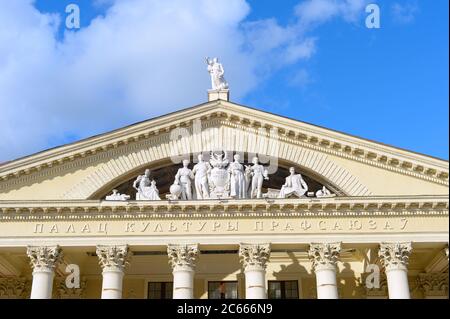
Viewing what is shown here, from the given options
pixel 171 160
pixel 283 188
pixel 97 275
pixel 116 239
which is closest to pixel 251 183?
pixel 283 188

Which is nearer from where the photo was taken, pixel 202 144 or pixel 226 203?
pixel 226 203

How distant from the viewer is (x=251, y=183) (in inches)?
1032

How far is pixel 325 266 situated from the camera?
2477 cm

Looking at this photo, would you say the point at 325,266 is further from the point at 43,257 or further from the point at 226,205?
the point at 43,257

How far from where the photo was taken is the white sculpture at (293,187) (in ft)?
84.6

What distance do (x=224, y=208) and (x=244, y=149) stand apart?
3.20 metres

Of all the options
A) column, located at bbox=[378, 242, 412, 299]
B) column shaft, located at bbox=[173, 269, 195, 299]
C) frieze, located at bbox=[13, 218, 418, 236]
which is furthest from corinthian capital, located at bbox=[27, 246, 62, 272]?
column, located at bbox=[378, 242, 412, 299]

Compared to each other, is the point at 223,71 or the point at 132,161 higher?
the point at 223,71

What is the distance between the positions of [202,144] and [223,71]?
469cm

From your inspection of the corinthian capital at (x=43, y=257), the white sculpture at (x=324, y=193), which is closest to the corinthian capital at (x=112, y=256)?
the corinthian capital at (x=43, y=257)

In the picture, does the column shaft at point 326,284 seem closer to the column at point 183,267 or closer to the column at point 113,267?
the column at point 183,267

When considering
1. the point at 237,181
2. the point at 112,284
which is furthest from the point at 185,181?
the point at 112,284

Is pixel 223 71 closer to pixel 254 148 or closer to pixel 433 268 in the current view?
pixel 254 148

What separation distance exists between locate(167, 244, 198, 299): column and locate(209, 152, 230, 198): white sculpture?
7.85 ft
